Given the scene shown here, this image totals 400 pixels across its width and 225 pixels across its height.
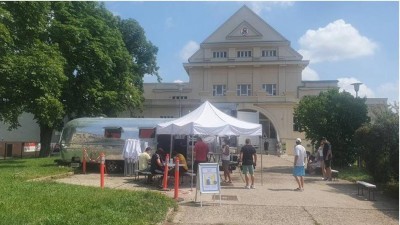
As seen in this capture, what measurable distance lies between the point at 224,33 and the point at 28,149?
101 feet

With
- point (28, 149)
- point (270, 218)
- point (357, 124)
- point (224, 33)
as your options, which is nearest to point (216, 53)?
point (224, 33)

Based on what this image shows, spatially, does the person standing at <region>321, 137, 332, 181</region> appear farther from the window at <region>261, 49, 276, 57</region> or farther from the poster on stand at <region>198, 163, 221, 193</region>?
the window at <region>261, 49, 276, 57</region>

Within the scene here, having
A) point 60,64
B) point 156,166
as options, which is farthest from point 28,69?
point 156,166

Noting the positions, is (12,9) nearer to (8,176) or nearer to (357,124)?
(8,176)

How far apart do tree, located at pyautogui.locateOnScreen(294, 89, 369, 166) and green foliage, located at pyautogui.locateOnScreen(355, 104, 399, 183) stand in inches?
338

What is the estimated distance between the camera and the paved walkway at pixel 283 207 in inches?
388

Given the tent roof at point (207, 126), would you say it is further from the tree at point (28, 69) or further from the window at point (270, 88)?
the window at point (270, 88)

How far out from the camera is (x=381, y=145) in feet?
52.8

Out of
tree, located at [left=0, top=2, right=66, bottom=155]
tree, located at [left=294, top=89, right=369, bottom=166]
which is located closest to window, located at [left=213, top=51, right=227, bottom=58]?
tree, located at [left=294, top=89, right=369, bottom=166]

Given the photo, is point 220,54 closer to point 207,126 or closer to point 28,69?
point 28,69

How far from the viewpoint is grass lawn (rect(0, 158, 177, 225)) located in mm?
8273

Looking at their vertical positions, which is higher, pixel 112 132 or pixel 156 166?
pixel 112 132

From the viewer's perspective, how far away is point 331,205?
12078 millimetres

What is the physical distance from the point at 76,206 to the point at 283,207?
17.3ft
